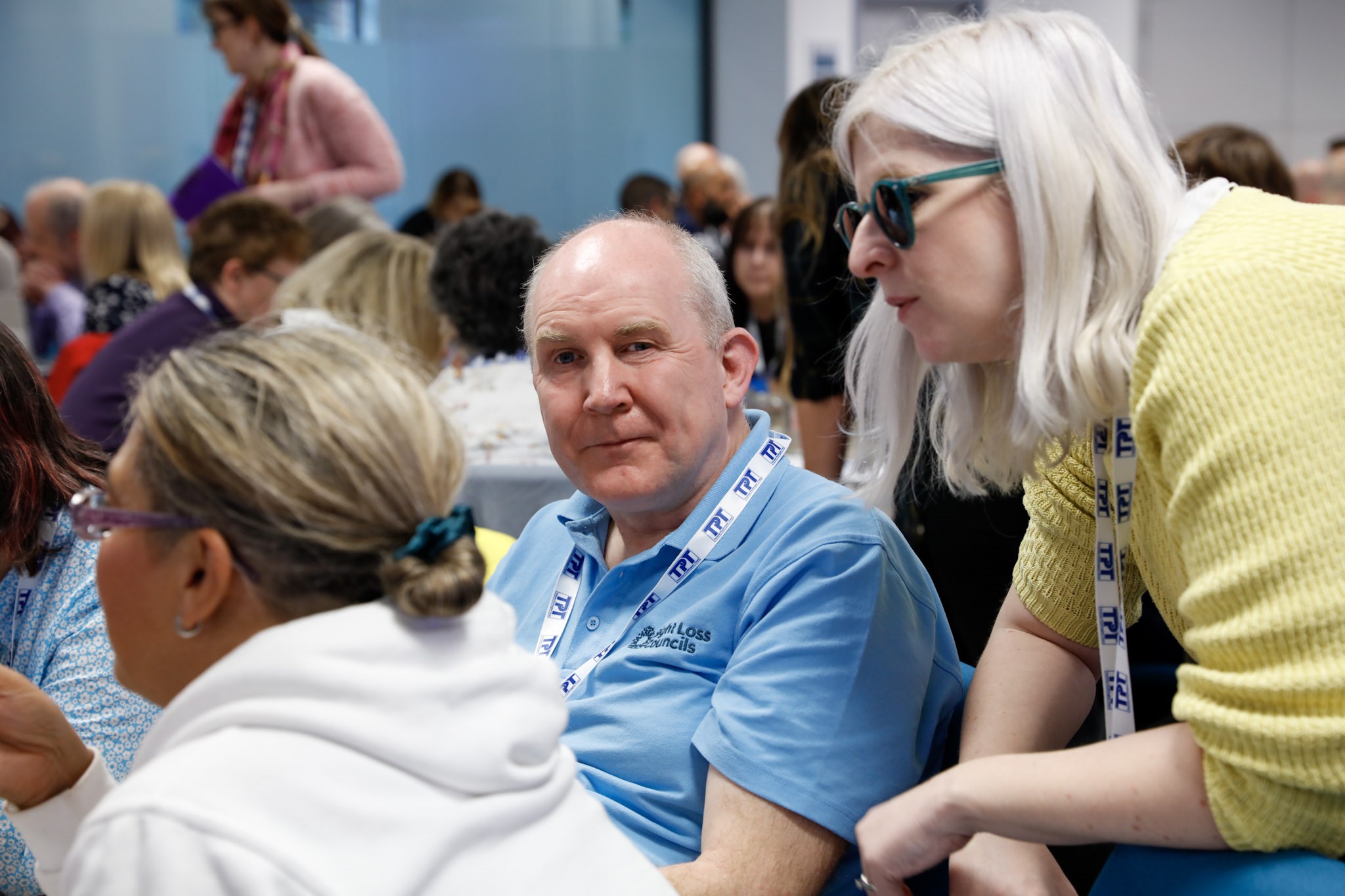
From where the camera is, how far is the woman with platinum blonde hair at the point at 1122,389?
1.02 meters

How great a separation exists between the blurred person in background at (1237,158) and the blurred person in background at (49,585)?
117 inches

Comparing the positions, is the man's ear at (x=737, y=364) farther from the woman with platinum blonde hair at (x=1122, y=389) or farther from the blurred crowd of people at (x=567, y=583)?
the woman with platinum blonde hair at (x=1122, y=389)

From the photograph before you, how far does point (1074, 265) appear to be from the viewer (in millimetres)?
1147

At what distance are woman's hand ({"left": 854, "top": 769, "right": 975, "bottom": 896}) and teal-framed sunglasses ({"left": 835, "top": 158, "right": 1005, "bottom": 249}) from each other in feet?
1.82

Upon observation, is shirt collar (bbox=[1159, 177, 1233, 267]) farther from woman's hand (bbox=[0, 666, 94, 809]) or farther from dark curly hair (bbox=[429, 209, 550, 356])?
dark curly hair (bbox=[429, 209, 550, 356])

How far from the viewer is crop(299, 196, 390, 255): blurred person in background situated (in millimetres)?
Answer: 4621

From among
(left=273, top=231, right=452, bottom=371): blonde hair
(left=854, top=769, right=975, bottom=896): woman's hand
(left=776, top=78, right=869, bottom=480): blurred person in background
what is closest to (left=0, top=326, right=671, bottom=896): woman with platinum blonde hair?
(left=854, top=769, right=975, bottom=896): woman's hand

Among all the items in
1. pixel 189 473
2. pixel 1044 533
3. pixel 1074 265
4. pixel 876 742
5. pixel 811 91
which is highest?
pixel 811 91

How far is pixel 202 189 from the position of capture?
A: 181 inches

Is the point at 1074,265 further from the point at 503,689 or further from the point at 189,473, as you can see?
the point at 189,473

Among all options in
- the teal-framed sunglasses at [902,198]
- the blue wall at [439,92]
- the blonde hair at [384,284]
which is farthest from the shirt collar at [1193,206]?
the blue wall at [439,92]

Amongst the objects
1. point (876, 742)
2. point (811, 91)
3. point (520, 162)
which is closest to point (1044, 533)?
point (876, 742)

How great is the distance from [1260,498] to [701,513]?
0.84 m

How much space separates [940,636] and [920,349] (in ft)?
1.87
